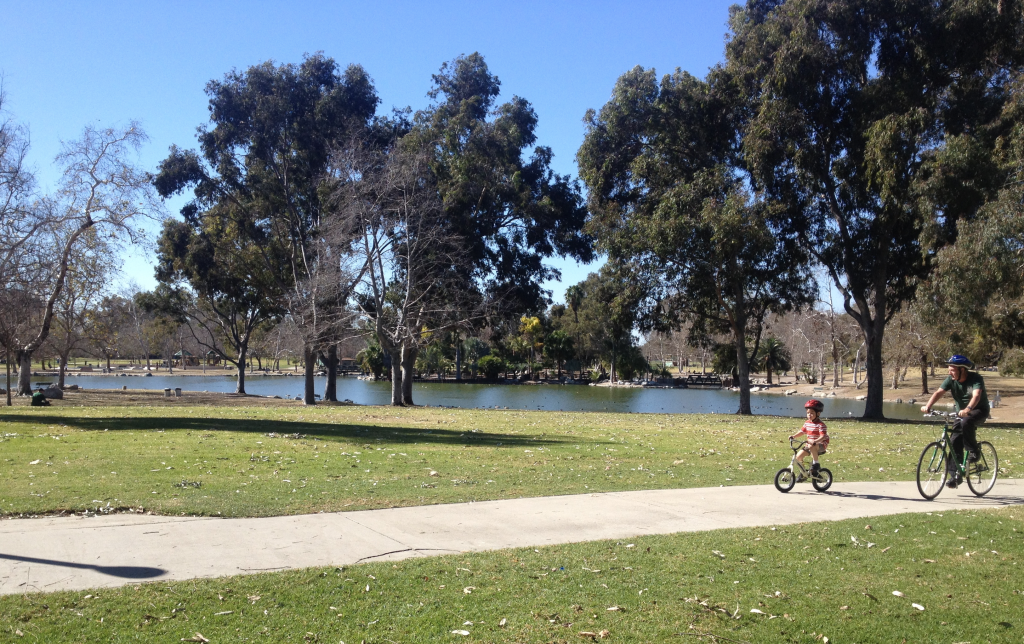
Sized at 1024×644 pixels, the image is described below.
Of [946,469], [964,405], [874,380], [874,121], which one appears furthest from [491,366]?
[946,469]

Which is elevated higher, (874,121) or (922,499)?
(874,121)

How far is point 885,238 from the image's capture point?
29.4 metres

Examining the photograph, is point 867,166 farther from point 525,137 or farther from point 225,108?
point 225,108

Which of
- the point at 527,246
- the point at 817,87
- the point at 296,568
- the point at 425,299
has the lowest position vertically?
the point at 296,568

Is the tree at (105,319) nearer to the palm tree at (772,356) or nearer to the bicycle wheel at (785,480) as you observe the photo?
the bicycle wheel at (785,480)

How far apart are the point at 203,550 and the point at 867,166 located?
2730 cm

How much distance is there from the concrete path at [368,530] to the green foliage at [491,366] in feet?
274

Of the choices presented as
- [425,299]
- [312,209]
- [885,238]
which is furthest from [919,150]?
[312,209]

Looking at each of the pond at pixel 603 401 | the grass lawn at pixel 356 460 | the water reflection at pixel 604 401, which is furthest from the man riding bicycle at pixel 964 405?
the pond at pixel 603 401

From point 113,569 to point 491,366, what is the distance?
8879 centimetres

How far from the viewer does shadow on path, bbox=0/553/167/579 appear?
6.09m

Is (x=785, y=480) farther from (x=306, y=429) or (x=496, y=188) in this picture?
(x=496, y=188)

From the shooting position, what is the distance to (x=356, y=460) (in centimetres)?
1314

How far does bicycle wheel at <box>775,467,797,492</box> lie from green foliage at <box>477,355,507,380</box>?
83315 millimetres
